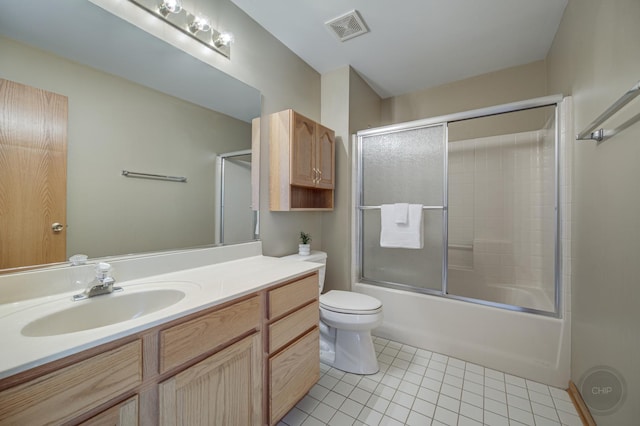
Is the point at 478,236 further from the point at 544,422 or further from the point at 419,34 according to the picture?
the point at 419,34

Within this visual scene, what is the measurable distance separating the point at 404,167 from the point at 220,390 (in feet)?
6.60

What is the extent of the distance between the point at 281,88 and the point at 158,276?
1611 mm

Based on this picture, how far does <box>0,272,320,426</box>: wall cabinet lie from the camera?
0.61 m

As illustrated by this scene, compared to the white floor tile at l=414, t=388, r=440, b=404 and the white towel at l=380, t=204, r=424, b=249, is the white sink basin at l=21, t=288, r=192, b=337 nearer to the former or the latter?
the white floor tile at l=414, t=388, r=440, b=404

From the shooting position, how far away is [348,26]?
192 cm

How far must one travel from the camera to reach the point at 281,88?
6.89 ft

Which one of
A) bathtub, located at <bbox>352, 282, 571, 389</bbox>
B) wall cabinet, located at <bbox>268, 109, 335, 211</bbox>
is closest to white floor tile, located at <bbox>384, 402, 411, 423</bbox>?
bathtub, located at <bbox>352, 282, 571, 389</bbox>

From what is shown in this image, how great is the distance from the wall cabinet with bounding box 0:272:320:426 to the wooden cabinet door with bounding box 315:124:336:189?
3.23 feet

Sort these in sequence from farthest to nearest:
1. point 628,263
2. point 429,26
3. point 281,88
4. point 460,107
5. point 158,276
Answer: point 460,107 < point 281,88 < point 429,26 < point 158,276 < point 628,263

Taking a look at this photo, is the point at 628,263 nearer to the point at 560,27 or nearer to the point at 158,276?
the point at 560,27

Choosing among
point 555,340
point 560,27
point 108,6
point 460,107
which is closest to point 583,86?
point 560,27

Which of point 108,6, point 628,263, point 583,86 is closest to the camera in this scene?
point 628,263

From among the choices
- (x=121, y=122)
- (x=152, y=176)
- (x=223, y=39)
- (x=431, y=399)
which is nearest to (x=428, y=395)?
(x=431, y=399)

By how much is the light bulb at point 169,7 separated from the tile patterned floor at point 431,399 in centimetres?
218
